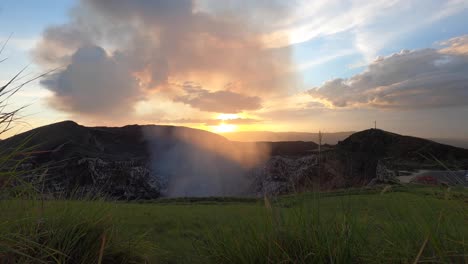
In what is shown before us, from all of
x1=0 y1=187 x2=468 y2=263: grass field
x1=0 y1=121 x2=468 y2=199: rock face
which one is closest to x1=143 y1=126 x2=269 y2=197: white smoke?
x1=0 y1=121 x2=468 y2=199: rock face

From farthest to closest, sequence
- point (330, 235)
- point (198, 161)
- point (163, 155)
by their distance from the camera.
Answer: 1. point (163, 155)
2. point (198, 161)
3. point (330, 235)

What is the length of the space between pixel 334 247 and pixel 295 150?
156 feet

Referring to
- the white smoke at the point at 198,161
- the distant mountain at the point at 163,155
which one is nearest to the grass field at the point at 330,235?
the distant mountain at the point at 163,155

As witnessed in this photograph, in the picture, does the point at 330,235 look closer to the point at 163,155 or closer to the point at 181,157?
the point at 181,157

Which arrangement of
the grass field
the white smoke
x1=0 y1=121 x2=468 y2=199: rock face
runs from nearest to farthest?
1. the grass field
2. x1=0 y1=121 x2=468 y2=199: rock face
3. the white smoke

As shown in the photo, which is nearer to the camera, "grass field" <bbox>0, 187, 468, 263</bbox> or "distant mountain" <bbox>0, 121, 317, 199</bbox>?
"grass field" <bbox>0, 187, 468, 263</bbox>

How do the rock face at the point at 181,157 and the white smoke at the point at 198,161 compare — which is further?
the white smoke at the point at 198,161

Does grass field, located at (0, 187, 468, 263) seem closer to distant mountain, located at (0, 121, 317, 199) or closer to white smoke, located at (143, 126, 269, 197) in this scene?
distant mountain, located at (0, 121, 317, 199)

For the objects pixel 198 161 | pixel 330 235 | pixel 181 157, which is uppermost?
pixel 330 235

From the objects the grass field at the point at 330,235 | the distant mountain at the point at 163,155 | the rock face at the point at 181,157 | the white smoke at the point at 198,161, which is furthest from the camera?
the white smoke at the point at 198,161

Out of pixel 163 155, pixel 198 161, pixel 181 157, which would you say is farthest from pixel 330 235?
pixel 163 155

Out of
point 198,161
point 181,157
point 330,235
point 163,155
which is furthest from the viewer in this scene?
point 181,157

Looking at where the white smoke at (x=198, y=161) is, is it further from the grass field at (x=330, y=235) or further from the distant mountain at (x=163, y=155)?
the grass field at (x=330, y=235)

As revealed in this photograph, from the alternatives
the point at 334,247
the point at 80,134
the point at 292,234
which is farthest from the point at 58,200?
the point at 80,134
